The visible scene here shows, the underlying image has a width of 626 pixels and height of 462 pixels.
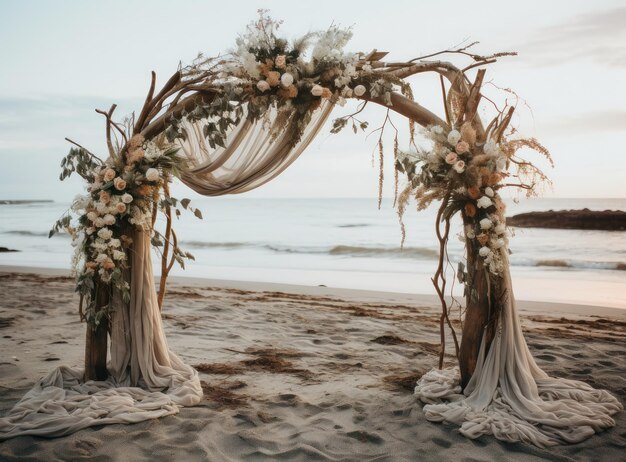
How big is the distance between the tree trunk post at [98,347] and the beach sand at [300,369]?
52cm

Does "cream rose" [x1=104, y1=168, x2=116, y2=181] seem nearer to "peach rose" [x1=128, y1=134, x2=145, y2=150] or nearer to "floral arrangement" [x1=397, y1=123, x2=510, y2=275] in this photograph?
"peach rose" [x1=128, y1=134, x2=145, y2=150]

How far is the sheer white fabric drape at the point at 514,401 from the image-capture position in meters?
3.25

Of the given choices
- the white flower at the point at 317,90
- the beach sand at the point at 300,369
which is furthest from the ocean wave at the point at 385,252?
the white flower at the point at 317,90

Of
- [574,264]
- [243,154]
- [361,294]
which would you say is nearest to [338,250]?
[574,264]

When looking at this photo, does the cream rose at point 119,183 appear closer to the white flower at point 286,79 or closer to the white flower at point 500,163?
the white flower at point 286,79

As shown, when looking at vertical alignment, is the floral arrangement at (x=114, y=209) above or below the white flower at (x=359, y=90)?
below

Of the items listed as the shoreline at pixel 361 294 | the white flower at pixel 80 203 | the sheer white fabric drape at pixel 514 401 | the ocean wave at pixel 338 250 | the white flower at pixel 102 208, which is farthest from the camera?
the ocean wave at pixel 338 250

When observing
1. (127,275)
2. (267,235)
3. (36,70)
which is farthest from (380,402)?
(267,235)

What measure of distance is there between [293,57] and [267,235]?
19.2 metres

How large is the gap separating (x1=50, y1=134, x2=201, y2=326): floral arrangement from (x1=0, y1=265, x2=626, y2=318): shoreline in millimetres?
4989

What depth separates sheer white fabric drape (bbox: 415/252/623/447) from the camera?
3.25 m

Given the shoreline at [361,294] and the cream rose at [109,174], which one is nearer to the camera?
the cream rose at [109,174]

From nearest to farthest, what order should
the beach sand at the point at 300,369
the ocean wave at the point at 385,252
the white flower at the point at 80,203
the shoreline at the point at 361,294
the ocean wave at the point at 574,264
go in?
the beach sand at the point at 300,369
the white flower at the point at 80,203
the shoreline at the point at 361,294
the ocean wave at the point at 574,264
the ocean wave at the point at 385,252

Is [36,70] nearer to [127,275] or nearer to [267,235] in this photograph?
[127,275]
